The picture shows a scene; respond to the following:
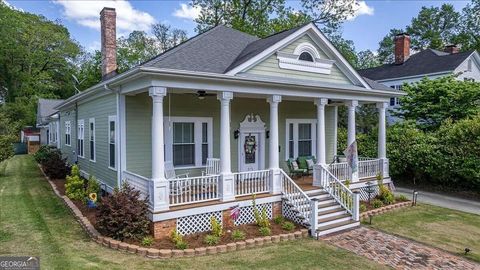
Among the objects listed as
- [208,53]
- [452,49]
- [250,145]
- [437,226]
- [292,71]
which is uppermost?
[452,49]

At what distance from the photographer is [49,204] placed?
36.3 feet

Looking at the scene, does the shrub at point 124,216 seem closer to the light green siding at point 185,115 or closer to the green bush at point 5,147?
the light green siding at point 185,115

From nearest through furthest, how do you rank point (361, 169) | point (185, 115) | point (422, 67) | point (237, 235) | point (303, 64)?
point (237, 235), point (185, 115), point (303, 64), point (361, 169), point (422, 67)

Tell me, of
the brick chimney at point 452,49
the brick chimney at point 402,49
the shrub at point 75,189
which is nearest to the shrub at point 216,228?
the shrub at point 75,189

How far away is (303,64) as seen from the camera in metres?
11.3

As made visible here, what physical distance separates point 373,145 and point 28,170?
19.5 m

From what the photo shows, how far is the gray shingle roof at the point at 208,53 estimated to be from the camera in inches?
340

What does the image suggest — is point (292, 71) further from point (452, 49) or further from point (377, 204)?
point (452, 49)

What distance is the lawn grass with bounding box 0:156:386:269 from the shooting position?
6.58m

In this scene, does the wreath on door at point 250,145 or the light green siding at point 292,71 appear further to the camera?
the wreath on door at point 250,145

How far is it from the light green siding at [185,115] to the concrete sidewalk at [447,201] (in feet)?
18.7

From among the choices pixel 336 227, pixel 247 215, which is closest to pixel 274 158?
pixel 247 215

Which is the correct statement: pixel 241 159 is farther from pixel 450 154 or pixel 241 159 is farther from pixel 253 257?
pixel 450 154

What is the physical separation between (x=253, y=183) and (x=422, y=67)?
2187 centimetres
